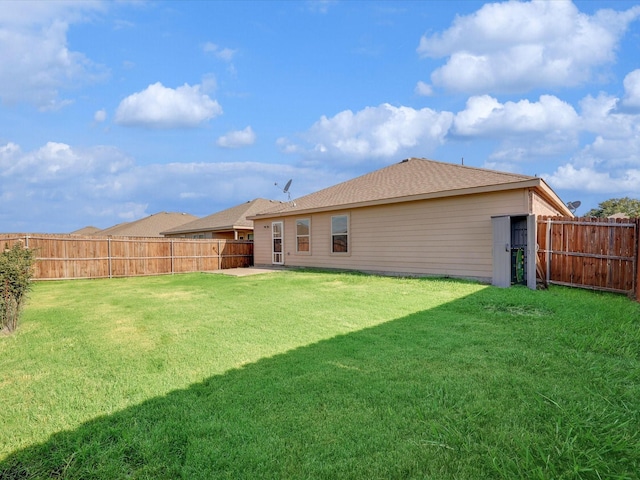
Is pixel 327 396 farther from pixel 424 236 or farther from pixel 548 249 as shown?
pixel 424 236

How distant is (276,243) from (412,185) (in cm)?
788

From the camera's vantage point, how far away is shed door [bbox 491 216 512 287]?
905 cm

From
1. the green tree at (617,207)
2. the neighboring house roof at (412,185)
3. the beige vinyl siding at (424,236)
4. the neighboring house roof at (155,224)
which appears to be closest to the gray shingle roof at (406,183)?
the neighboring house roof at (412,185)

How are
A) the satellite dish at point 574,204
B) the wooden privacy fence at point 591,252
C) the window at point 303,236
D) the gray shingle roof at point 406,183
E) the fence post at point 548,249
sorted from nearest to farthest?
the wooden privacy fence at point 591,252 < the fence post at point 548,249 < the gray shingle roof at point 406,183 < the window at point 303,236 < the satellite dish at point 574,204

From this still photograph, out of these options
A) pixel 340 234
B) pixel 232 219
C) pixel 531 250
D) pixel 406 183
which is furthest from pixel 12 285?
pixel 232 219

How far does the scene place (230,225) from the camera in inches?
827

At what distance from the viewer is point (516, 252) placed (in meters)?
9.51

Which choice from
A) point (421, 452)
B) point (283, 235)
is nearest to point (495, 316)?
point (421, 452)

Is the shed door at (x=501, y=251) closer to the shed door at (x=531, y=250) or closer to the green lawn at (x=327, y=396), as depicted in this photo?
the shed door at (x=531, y=250)

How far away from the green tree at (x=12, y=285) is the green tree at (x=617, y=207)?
153ft

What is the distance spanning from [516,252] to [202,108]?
17571 millimetres

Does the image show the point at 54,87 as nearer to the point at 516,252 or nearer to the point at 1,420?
the point at 1,420

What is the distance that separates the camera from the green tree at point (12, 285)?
523cm

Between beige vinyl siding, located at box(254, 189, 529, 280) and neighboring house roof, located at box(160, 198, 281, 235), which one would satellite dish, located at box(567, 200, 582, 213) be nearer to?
beige vinyl siding, located at box(254, 189, 529, 280)
